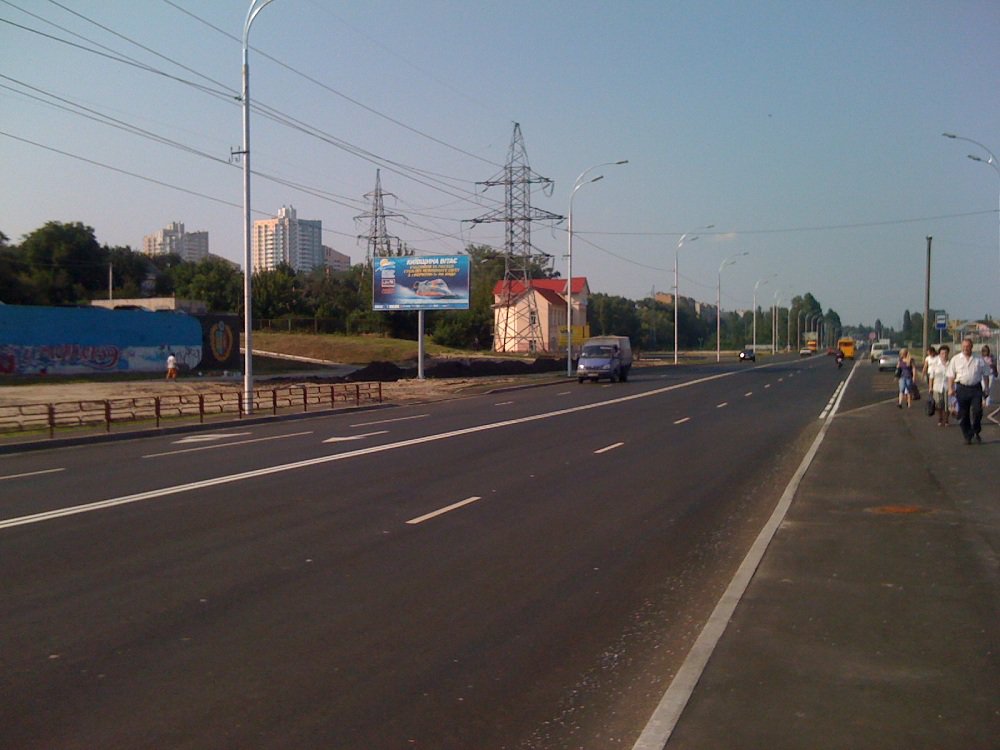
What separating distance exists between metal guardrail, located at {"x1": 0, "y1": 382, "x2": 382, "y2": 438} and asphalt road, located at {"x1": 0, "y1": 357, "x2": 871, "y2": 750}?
23.7 ft

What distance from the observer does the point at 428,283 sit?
52.2m

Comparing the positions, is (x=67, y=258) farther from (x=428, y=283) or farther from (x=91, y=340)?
(x=428, y=283)

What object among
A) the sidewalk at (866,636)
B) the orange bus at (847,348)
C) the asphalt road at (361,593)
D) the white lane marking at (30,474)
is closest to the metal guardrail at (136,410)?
the white lane marking at (30,474)

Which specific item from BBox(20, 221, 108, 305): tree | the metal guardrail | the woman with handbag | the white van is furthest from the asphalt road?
BBox(20, 221, 108, 305): tree

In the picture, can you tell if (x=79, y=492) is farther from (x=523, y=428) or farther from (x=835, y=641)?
(x=523, y=428)

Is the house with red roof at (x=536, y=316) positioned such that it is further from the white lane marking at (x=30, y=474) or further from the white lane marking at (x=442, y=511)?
the white lane marking at (x=442, y=511)

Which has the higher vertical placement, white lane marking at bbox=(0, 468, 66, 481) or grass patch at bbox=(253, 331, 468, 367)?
grass patch at bbox=(253, 331, 468, 367)

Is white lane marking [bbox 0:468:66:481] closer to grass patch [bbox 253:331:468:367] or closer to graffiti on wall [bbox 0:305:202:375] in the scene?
graffiti on wall [bbox 0:305:202:375]

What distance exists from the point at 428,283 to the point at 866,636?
46938 millimetres

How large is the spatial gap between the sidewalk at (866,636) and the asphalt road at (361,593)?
0.47 meters

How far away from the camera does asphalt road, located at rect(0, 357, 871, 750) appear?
200 inches

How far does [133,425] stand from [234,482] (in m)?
12.7

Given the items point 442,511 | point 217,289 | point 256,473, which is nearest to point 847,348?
point 217,289

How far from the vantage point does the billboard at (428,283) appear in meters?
52.1
